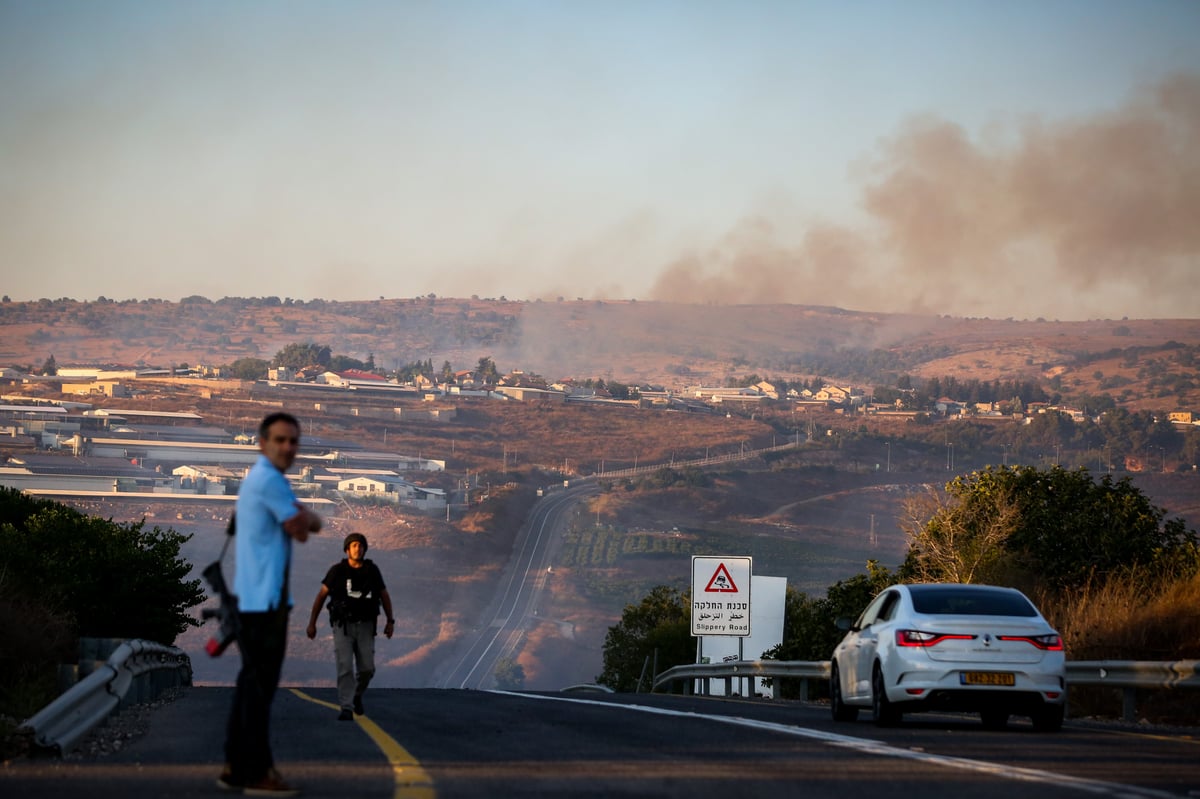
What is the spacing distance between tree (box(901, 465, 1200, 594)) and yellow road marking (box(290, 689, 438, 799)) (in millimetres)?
28643

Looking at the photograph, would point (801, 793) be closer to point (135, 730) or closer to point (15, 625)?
point (135, 730)

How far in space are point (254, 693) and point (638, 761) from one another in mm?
3278

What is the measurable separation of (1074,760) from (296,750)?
18.4ft

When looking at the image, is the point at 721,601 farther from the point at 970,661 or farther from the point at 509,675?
the point at 509,675

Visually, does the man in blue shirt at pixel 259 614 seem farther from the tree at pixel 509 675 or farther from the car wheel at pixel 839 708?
the tree at pixel 509 675

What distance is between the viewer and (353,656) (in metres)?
15.9

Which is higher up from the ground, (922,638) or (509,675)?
(922,638)

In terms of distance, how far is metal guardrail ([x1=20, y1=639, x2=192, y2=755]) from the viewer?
10352mm

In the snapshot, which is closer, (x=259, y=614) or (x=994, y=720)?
(x=259, y=614)

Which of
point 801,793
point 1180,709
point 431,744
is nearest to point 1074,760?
point 801,793

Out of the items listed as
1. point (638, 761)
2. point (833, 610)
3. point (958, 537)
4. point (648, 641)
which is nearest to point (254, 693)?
point (638, 761)

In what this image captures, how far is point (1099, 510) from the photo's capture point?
4562 centimetres

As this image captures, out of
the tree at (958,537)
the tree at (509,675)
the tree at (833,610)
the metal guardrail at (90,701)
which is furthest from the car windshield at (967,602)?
the tree at (509,675)

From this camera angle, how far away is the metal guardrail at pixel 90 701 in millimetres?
10352
